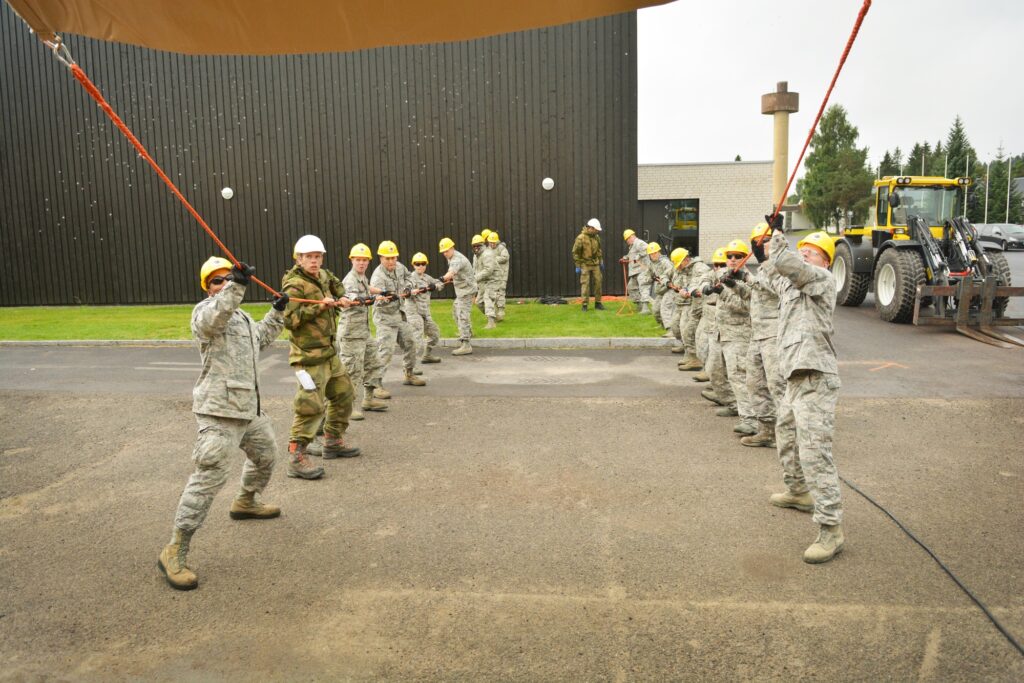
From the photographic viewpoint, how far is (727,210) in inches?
1008

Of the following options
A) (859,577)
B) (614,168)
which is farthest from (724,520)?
(614,168)

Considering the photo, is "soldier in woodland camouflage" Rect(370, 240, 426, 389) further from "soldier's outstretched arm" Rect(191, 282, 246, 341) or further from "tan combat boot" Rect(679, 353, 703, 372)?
"soldier's outstretched arm" Rect(191, 282, 246, 341)

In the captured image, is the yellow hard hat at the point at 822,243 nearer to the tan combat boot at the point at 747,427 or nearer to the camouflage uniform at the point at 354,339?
the tan combat boot at the point at 747,427

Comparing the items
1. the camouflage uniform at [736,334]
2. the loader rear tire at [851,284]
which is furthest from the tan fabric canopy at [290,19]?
the loader rear tire at [851,284]

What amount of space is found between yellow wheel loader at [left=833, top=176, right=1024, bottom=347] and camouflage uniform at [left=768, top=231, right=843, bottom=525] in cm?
911

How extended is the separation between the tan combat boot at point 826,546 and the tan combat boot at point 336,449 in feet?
13.8

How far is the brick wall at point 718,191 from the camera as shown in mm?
25500

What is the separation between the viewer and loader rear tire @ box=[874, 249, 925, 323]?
13383 mm

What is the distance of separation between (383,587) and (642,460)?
307 centimetres

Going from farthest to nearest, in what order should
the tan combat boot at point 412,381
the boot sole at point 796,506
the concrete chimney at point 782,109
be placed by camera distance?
the concrete chimney at point 782,109 < the tan combat boot at point 412,381 < the boot sole at point 796,506

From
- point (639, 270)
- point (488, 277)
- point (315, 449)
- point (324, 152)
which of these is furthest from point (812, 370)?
point (324, 152)

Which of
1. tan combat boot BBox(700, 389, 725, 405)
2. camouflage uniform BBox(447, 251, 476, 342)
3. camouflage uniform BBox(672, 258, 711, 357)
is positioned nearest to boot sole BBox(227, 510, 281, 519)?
tan combat boot BBox(700, 389, 725, 405)

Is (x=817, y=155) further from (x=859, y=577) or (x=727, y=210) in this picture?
(x=859, y=577)

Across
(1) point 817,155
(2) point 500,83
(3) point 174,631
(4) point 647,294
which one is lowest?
(3) point 174,631
